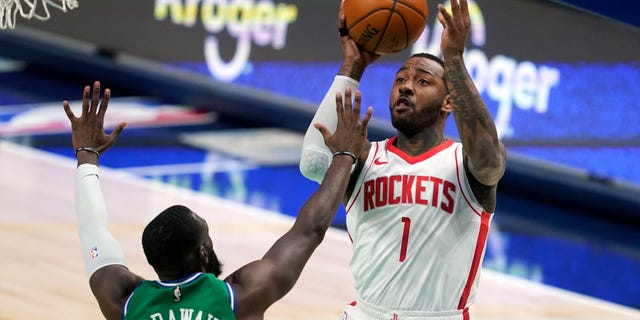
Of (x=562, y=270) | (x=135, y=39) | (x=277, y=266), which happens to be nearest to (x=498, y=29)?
(x=562, y=270)

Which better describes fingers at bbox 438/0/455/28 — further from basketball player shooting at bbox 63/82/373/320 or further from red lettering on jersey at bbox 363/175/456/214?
red lettering on jersey at bbox 363/175/456/214

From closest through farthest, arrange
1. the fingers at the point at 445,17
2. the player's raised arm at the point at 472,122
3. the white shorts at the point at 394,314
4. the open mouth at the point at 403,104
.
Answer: the fingers at the point at 445,17 < the player's raised arm at the point at 472,122 < the white shorts at the point at 394,314 < the open mouth at the point at 403,104

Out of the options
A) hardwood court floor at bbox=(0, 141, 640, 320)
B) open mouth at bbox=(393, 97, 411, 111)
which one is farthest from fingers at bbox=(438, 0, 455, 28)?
hardwood court floor at bbox=(0, 141, 640, 320)

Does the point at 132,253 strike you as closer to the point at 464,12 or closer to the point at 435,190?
the point at 435,190

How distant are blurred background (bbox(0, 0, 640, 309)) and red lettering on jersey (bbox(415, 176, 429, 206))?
4035mm

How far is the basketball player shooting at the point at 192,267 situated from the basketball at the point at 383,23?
83cm

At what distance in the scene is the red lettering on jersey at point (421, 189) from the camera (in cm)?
503

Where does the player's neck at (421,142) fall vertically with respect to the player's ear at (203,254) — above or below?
above

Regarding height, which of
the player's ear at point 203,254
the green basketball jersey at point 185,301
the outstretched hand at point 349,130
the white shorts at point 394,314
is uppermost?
the outstretched hand at point 349,130

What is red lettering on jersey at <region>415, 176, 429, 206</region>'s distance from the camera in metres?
5.03

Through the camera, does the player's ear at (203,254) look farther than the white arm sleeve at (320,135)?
No

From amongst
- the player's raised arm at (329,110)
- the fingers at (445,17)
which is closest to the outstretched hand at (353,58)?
the player's raised arm at (329,110)

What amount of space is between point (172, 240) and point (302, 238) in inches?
16.6

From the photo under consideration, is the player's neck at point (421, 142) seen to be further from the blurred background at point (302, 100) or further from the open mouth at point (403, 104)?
→ the blurred background at point (302, 100)
